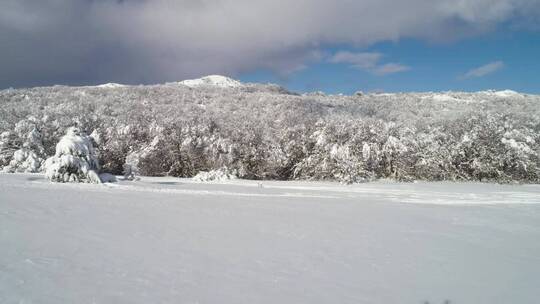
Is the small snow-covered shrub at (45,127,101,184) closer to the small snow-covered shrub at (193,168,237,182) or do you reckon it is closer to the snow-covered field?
the snow-covered field

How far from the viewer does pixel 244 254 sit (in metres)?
5.79

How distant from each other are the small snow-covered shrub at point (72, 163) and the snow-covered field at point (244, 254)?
346cm

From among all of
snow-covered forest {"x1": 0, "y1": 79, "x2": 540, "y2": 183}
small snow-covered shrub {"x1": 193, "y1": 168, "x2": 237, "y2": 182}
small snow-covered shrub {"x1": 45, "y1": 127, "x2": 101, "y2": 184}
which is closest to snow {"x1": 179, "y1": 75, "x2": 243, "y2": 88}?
snow-covered forest {"x1": 0, "y1": 79, "x2": 540, "y2": 183}

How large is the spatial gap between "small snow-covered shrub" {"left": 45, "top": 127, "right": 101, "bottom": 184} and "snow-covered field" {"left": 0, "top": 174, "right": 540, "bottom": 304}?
3457 millimetres

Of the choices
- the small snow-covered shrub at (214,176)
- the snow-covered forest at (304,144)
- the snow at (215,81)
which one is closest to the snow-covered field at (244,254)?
the small snow-covered shrub at (214,176)

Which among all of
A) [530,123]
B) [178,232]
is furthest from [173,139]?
[530,123]

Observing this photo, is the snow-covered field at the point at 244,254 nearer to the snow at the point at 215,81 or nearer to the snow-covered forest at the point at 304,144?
the snow-covered forest at the point at 304,144

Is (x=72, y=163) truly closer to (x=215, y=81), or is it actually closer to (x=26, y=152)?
(x=26, y=152)

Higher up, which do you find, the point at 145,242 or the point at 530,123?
the point at 530,123

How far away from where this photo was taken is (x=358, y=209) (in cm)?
1097

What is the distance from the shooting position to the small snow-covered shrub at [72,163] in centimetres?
1294

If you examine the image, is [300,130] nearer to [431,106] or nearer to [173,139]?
[173,139]

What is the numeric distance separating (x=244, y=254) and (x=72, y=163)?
31.9ft

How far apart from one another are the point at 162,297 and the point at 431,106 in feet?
126
